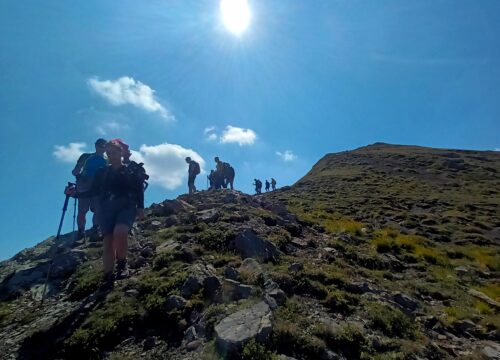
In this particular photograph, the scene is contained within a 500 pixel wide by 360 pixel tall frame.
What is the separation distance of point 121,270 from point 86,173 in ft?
13.4

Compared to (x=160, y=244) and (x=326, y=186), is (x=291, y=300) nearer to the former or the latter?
(x=160, y=244)

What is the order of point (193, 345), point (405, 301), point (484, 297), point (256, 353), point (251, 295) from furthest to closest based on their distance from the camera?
point (484, 297) < point (405, 301) < point (251, 295) < point (193, 345) < point (256, 353)

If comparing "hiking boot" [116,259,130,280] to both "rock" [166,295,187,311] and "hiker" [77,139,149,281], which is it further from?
"rock" [166,295,187,311]

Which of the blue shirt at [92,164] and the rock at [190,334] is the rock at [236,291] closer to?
the rock at [190,334]

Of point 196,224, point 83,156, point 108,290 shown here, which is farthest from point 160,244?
point 83,156

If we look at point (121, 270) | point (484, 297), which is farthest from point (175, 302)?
point (484, 297)

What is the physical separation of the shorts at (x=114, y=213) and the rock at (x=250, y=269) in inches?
93.4

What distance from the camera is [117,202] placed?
24.7 feet

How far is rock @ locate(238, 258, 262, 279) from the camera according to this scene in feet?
22.9

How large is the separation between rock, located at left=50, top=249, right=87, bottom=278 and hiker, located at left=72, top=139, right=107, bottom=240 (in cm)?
176

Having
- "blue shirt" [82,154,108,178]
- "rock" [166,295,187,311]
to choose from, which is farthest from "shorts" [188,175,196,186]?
"rock" [166,295,187,311]

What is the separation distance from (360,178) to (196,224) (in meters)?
26.4

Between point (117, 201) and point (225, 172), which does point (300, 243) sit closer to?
point (117, 201)

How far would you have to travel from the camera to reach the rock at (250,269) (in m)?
6.97
